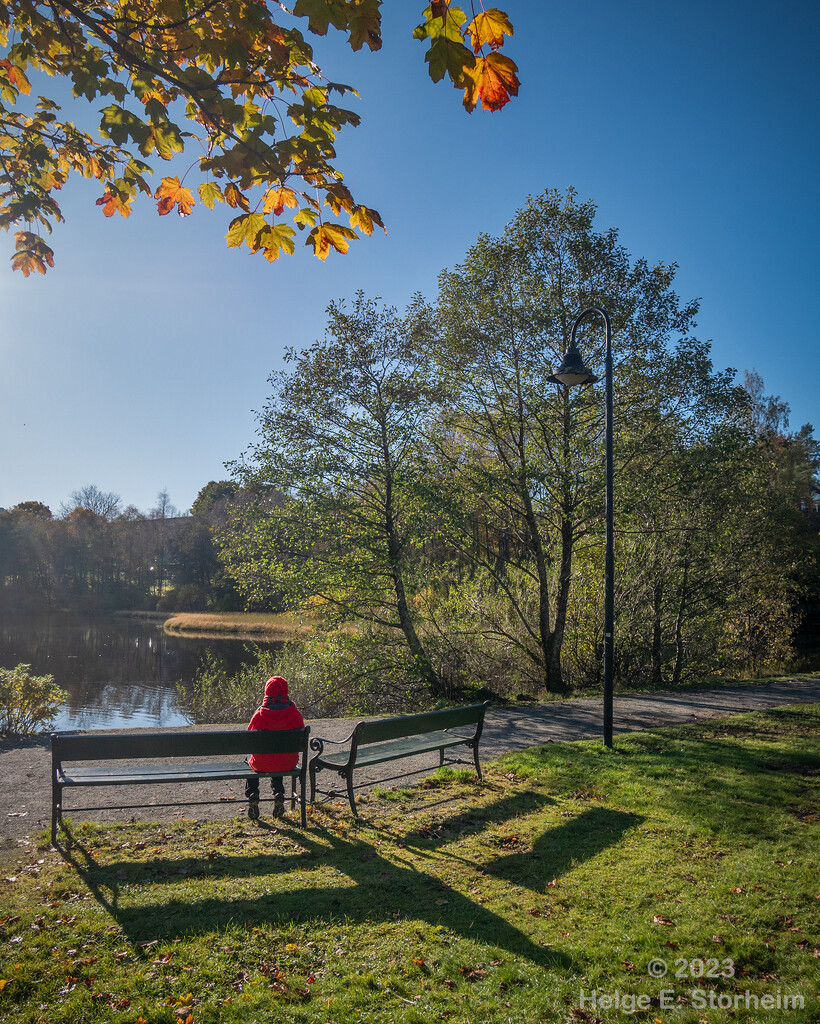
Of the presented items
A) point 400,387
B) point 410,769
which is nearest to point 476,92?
point 410,769

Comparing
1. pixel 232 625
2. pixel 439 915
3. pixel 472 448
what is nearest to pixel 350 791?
pixel 439 915

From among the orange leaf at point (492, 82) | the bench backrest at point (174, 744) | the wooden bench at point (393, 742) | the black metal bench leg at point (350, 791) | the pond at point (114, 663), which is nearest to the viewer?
the orange leaf at point (492, 82)

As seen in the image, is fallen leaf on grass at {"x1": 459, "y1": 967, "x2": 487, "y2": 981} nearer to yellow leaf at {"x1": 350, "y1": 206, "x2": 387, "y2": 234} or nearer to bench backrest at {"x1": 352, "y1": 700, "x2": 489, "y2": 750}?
bench backrest at {"x1": 352, "y1": 700, "x2": 489, "y2": 750}

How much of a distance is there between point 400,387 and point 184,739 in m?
9.68

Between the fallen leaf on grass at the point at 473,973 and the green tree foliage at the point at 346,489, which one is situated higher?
the green tree foliage at the point at 346,489

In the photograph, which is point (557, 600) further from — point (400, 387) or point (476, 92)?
point (476, 92)

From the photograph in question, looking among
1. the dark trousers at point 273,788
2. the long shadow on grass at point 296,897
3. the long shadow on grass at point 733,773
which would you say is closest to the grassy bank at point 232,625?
the long shadow on grass at point 733,773

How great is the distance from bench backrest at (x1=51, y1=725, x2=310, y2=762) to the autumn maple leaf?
3941 millimetres

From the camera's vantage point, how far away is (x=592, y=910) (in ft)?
12.4

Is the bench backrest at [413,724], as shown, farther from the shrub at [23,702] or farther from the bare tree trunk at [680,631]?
the bare tree trunk at [680,631]

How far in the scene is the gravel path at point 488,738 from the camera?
234 inches

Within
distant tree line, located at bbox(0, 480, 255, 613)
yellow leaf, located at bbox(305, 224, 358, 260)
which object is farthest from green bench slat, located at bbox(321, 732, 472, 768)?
distant tree line, located at bbox(0, 480, 255, 613)

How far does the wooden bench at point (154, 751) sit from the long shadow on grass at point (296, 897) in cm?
52

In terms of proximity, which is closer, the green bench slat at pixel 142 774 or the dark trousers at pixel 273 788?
the green bench slat at pixel 142 774
